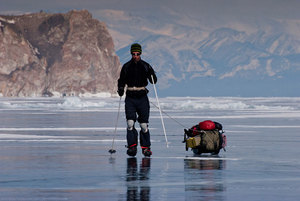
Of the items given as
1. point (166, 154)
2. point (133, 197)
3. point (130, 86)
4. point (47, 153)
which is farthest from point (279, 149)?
point (133, 197)

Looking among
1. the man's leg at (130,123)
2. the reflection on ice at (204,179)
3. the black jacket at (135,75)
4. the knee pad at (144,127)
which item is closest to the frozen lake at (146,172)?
the reflection on ice at (204,179)

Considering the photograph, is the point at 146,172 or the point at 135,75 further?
the point at 135,75

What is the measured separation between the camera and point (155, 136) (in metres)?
22.3

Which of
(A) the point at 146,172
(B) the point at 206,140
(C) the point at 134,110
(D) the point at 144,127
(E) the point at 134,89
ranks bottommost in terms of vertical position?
(A) the point at 146,172

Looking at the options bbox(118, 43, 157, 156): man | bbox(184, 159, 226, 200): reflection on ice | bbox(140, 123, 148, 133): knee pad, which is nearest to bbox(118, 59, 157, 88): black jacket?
bbox(118, 43, 157, 156): man

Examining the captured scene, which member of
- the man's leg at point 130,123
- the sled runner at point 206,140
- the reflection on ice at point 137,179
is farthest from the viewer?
the sled runner at point 206,140

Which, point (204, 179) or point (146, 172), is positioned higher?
point (146, 172)

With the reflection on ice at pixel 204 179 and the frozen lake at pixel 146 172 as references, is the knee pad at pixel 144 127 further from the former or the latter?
the reflection on ice at pixel 204 179

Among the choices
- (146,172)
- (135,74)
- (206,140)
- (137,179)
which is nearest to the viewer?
(137,179)

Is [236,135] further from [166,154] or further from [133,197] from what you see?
[133,197]

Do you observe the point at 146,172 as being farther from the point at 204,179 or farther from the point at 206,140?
the point at 206,140

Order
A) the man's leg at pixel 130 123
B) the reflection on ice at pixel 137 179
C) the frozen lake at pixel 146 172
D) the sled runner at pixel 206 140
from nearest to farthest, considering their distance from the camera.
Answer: the reflection on ice at pixel 137 179, the frozen lake at pixel 146 172, the man's leg at pixel 130 123, the sled runner at pixel 206 140

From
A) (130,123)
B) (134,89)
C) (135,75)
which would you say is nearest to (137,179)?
(130,123)

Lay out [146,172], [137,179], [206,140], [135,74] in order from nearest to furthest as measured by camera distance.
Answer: [137,179] < [146,172] < [135,74] < [206,140]
